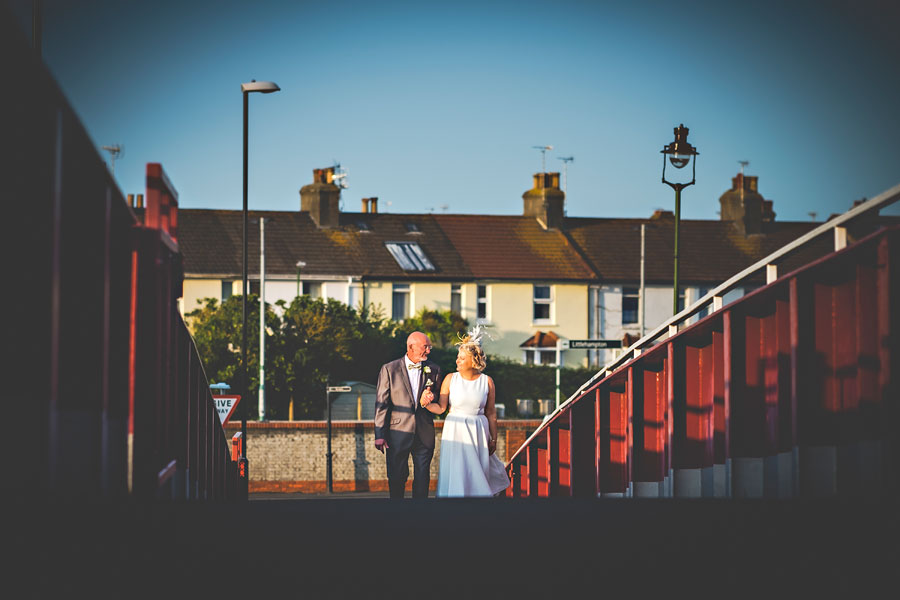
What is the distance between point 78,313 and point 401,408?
6.77 metres

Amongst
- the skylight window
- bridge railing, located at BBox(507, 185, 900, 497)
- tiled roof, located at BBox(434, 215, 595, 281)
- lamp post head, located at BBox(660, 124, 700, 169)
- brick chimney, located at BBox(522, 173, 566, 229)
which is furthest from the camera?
brick chimney, located at BBox(522, 173, 566, 229)

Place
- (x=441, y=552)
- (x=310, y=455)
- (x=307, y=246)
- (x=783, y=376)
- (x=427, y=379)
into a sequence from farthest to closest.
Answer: (x=307, y=246), (x=310, y=455), (x=427, y=379), (x=783, y=376), (x=441, y=552)

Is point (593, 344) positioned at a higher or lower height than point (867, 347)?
higher

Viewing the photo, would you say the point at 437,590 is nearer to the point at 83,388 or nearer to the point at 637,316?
the point at 83,388

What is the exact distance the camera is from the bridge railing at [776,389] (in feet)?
22.4

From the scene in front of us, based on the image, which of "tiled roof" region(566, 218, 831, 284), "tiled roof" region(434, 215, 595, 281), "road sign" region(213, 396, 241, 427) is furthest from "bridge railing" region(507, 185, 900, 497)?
"tiled roof" region(566, 218, 831, 284)

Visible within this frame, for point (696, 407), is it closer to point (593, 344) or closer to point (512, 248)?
point (593, 344)

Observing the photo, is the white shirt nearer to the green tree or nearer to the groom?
the groom

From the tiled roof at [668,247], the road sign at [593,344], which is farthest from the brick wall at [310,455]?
the tiled roof at [668,247]

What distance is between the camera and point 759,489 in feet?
27.8

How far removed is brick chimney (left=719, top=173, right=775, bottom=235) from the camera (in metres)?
64.0

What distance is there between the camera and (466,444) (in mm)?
11305

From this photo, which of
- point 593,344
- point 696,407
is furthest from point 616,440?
point 593,344

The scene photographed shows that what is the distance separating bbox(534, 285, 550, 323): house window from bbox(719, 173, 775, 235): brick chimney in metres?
11.8
